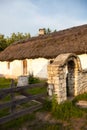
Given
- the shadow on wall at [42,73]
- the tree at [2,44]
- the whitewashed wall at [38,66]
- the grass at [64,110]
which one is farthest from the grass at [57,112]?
the tree at [2,44]

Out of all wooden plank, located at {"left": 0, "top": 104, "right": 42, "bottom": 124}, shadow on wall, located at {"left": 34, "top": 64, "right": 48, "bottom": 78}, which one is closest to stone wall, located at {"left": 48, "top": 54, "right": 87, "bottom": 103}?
wooden plank, located at {"left": 0, "top": 104, "right": 42, "bottom": 124}

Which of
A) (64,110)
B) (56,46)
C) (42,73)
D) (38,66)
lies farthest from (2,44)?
(64,110)

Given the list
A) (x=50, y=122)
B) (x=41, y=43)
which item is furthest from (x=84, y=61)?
(x=50, y=122)

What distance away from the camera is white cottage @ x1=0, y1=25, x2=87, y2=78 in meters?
17.6

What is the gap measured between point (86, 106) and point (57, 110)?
55.1 inches

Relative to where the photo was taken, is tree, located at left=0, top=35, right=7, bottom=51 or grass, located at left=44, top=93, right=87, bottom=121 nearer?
grass, located at left=44, top=93, right=87, bottom=121

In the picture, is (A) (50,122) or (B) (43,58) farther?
(B) (43,58)

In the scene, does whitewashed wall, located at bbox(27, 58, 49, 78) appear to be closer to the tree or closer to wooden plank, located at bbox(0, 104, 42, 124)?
wooden plank, located at bbox(0, 104, 42, 124)

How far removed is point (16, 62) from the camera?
77.9 feet

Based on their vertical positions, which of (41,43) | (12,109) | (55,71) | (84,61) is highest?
(41,43)

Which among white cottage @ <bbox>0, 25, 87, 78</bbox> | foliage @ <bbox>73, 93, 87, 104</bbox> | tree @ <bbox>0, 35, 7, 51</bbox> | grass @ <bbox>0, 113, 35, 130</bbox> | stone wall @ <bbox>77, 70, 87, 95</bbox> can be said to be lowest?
grass @ <bbox>0, 113, 35, 130</bbox>

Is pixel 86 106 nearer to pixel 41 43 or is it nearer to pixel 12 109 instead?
pixel 12 109

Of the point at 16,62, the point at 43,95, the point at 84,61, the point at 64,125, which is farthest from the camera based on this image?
the point at 16,62

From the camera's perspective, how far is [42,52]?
784 inches
